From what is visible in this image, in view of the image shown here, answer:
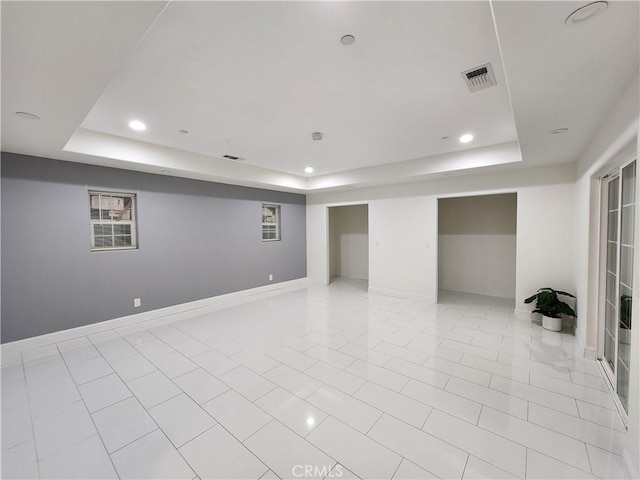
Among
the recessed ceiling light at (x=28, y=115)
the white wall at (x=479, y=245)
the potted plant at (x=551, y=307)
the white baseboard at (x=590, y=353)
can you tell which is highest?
the recessed ceiling light at (x=28, y=115)

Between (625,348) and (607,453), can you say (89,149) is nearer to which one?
A: (607,453)

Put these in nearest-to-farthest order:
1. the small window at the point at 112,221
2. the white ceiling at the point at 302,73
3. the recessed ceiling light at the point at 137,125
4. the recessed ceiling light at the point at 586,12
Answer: the recessed ceiling light at the point at 586,12
the white ceiling at the point at 302,73
the recessed ceiling light at the point at 137,125
the small window at the point at 112,221

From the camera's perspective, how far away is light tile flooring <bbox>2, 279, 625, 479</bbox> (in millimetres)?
1723

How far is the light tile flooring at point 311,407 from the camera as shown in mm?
1723

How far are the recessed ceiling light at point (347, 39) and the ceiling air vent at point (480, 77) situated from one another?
39.4 inches

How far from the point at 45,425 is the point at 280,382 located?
183 centimetres

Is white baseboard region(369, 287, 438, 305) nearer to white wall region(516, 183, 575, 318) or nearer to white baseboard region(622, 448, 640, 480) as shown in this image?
white wall region(516, 183, 575, 318)

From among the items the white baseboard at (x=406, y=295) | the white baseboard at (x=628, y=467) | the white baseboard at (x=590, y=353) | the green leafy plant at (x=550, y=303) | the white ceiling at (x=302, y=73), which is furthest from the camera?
the white baseboard at (x=406, y=295)

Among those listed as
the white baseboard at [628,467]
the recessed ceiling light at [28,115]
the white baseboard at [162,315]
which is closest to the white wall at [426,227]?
the white baseboard at [162,315]

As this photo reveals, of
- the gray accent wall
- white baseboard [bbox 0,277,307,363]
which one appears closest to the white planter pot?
white baseboard [bbox 0,277,307,363]

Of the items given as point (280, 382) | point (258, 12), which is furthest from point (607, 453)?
point (258, 12)

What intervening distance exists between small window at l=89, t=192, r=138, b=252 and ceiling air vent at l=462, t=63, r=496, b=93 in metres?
4.78

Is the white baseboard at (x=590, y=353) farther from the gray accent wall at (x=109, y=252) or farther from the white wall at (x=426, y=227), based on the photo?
the gray accent wall at (x=109, y=252)

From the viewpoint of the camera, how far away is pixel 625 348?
2223 millimetres
